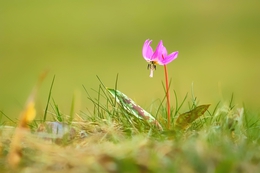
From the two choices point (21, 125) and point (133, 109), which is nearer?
point (21, 125)

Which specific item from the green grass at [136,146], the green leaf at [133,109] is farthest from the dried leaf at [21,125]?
the green leaf at [133,109]

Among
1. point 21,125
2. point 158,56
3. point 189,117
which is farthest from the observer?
point 158,56

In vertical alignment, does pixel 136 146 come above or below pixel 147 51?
below

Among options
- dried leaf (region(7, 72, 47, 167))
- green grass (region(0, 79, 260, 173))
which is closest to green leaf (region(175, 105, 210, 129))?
green grass (region(0, 79, 260, 173))

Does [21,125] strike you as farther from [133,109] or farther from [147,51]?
[147,51]

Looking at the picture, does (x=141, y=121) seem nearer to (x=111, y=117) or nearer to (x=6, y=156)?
A: (x=111, y=117)

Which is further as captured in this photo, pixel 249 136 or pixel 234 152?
pixel 249 136

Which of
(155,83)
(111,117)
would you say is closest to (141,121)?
(111,117)

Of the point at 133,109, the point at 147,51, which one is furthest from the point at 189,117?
the point at 147,51

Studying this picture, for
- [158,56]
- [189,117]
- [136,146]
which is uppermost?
[158,56]
